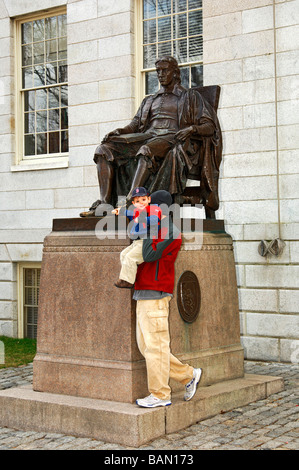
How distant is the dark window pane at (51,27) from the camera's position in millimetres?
12984

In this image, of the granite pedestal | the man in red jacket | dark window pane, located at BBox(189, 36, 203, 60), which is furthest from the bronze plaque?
dark window pane, located at BBox(189, 36, 203, 60)

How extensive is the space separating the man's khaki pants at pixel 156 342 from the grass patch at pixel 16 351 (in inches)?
178

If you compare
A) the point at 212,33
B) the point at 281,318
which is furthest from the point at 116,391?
the point at 212,33

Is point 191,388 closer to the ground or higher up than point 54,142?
closer to the ground

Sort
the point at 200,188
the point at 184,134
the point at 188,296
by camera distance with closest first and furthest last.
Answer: the point at 188,296 < the point at 184,134 < the point at 200,188

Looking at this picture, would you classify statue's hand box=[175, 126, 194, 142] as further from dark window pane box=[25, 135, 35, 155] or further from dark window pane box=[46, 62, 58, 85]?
dark window pane box=[25, 135, 35, 155]

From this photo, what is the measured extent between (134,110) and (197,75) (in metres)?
1.21

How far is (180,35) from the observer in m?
11.4

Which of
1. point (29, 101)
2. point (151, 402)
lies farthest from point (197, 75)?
point (151, 402)

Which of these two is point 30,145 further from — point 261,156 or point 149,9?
point 261,156

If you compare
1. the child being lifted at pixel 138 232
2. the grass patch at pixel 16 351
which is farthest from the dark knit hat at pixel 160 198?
the grass patch at pixel 16 351

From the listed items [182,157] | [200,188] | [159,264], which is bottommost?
[159,264]

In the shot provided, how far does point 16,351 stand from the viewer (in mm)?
11352
